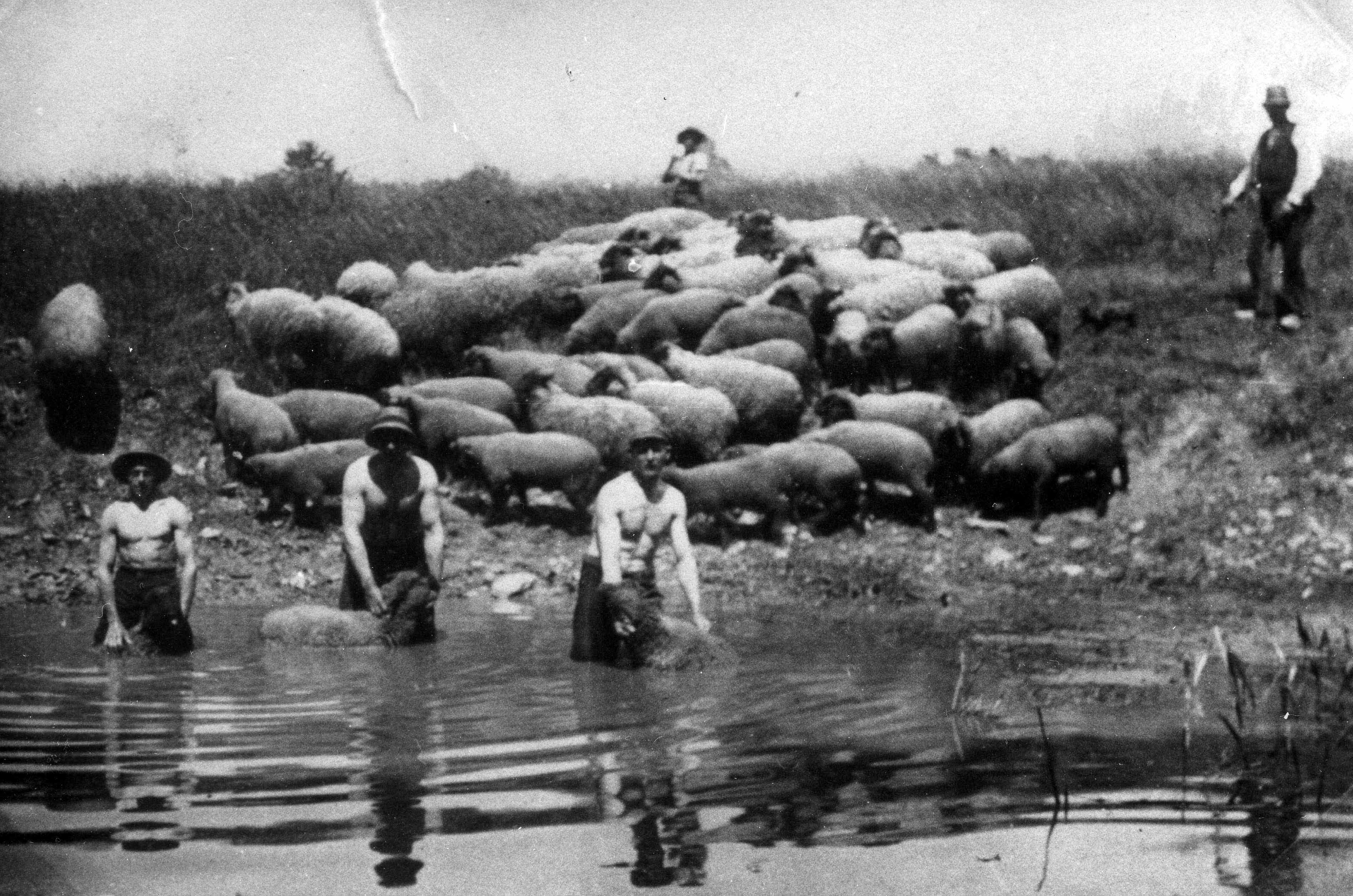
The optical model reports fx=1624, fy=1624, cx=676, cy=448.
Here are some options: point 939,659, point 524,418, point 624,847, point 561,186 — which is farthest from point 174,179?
point 624,847

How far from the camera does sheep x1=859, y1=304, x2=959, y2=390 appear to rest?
47.8 ft

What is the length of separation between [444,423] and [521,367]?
49.5 inches

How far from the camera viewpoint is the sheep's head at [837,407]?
13641 millimetres

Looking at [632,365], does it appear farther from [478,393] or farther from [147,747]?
[147,747]

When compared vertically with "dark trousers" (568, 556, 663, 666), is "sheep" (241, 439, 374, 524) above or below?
above

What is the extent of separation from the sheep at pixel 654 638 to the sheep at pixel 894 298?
23.4 ft

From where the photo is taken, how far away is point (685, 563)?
921 cm

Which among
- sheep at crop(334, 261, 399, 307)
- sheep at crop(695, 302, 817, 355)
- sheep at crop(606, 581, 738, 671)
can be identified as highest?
sheep at crop(334, 261, 399, 307)

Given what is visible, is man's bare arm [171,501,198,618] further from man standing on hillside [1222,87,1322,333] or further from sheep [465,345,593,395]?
man standing on hillside [1222,87,1322,333]

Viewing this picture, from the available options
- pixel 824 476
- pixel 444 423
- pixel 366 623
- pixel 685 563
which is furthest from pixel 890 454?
pixel 366 623

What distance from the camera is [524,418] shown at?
45.6 feet

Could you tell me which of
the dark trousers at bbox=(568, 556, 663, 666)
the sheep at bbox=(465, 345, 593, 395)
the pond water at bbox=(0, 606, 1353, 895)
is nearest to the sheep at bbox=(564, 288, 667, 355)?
the sheep at bbox=(465, 345, 593, 395)

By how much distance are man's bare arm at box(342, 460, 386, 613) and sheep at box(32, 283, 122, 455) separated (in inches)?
198

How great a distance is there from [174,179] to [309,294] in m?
3.43
